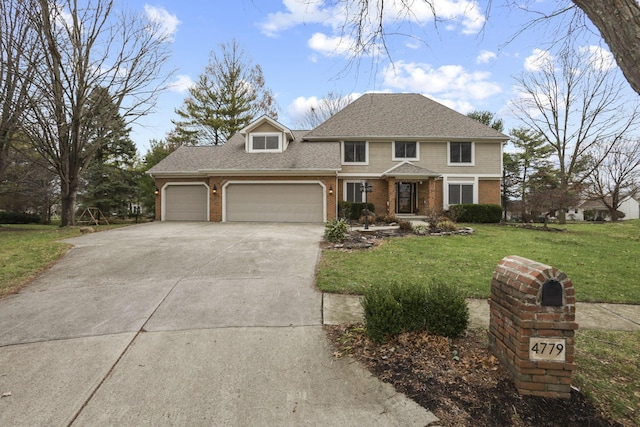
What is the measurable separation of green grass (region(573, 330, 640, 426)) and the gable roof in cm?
1668

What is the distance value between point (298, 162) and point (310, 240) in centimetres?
716

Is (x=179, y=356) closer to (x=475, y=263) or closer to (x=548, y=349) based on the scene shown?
(x=548, y=349)

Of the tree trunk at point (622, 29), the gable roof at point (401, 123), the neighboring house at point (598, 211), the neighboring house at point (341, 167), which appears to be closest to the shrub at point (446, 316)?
the tree trunk at point (622, 29)

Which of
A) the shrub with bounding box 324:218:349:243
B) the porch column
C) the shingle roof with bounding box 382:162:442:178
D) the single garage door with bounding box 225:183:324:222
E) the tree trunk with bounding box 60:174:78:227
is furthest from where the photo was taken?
the porch column

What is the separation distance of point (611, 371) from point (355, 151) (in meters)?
17.5

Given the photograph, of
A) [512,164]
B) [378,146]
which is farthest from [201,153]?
[512,164]

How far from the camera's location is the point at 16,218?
1050 inches

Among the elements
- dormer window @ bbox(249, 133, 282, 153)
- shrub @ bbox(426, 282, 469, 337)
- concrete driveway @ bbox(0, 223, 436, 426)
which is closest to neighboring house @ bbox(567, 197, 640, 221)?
dormer window @ bbox(249, 133, 282, 153)

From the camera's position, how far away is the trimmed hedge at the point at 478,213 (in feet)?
57.0

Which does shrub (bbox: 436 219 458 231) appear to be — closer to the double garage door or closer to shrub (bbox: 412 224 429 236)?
shrub (bbox: 412 224 429 236)

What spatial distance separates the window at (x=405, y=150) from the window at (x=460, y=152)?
7.31 feet

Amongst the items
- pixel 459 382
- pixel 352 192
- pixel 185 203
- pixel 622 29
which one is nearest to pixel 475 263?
pixel 459 382

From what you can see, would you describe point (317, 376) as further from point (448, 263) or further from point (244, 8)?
point (448, 263)

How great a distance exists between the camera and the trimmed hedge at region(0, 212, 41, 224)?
2620cm
